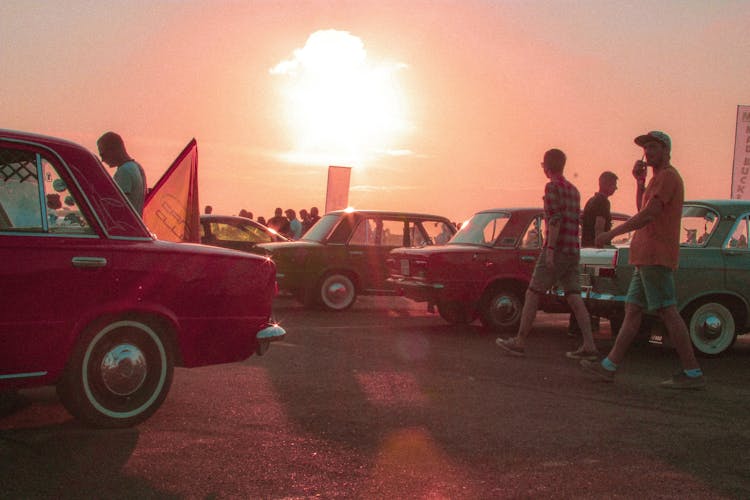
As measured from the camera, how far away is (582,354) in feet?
29.1

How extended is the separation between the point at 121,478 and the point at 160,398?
4.07ft

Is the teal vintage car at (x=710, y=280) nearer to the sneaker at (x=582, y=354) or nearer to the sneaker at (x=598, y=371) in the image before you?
the sneaker at (x=582, y=354)

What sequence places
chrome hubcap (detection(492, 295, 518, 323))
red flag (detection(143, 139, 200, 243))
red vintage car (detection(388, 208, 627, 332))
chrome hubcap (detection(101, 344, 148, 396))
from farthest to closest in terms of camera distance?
chrome hubcap (detection(492, 295, 518, 323)) → red vintage car (detection(388, 208, 627, 332)) → red flag (detection(143, 139, 200, 243)) → chrome hubcap (detection(101, 344, 148, 396))

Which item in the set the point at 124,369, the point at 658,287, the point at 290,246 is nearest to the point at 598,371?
the point at 658,287

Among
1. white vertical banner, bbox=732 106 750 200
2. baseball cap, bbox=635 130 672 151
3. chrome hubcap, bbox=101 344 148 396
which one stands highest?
white vertical banner, bbox=732 106 750 200

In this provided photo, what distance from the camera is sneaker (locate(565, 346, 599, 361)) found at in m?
8.23

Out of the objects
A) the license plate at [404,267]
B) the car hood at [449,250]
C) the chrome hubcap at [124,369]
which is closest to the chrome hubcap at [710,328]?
the car hood at [449,250]

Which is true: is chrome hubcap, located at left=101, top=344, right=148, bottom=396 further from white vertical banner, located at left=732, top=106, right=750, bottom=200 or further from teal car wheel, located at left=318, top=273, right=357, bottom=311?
white vertical banner, located at left=732, top=106, right=750, bottom=200

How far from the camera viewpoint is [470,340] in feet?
34.3

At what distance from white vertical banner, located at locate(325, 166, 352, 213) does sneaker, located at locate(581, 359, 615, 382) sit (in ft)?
59.7

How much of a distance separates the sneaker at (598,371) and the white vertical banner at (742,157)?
51.8ft

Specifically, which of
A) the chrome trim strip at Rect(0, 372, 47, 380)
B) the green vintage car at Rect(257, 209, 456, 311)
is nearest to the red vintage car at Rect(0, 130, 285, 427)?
the chrome trim strip at Rect(0, 372, 47, 380)

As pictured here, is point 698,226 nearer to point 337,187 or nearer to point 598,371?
point 598,371

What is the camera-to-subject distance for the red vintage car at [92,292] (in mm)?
4824
